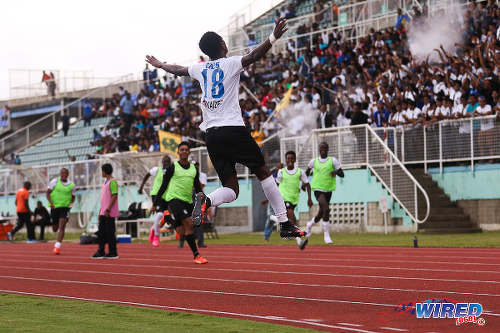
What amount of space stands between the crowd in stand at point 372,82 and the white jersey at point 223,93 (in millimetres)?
15299

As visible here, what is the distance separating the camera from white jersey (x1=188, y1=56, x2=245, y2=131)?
987cm

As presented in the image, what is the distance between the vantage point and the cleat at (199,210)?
32.4ft

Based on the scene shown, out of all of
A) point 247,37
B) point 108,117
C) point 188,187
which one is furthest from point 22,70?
point 188,187

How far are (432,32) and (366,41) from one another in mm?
3209

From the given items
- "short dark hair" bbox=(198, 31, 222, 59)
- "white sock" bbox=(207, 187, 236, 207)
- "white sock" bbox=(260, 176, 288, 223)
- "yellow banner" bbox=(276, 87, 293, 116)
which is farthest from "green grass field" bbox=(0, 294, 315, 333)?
"yellow banner" bbox=(276, 87, 293, 116)

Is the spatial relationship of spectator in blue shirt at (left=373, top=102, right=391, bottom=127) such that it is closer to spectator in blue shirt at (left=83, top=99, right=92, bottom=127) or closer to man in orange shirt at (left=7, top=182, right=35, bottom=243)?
man in orange shirt at (left=7, top=182, right=35, bottom=243)

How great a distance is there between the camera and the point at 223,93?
389 inches

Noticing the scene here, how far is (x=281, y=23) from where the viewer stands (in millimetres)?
9297

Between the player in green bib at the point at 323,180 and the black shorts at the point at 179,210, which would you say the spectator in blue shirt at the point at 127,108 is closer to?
the player in green bib at the point at 323,180

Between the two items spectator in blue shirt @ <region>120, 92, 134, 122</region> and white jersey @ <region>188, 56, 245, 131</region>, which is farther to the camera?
spectator in blue shirt @ <region>120, 92, 134, 122</region>

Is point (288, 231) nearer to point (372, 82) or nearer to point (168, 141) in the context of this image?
point (372, 82)

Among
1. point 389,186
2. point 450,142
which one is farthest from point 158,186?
point 450,142

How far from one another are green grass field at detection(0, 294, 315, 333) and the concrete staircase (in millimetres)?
17302

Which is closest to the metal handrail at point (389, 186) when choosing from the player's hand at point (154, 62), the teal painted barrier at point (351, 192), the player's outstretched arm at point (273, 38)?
the teal painted barrier at point (351, 192)
